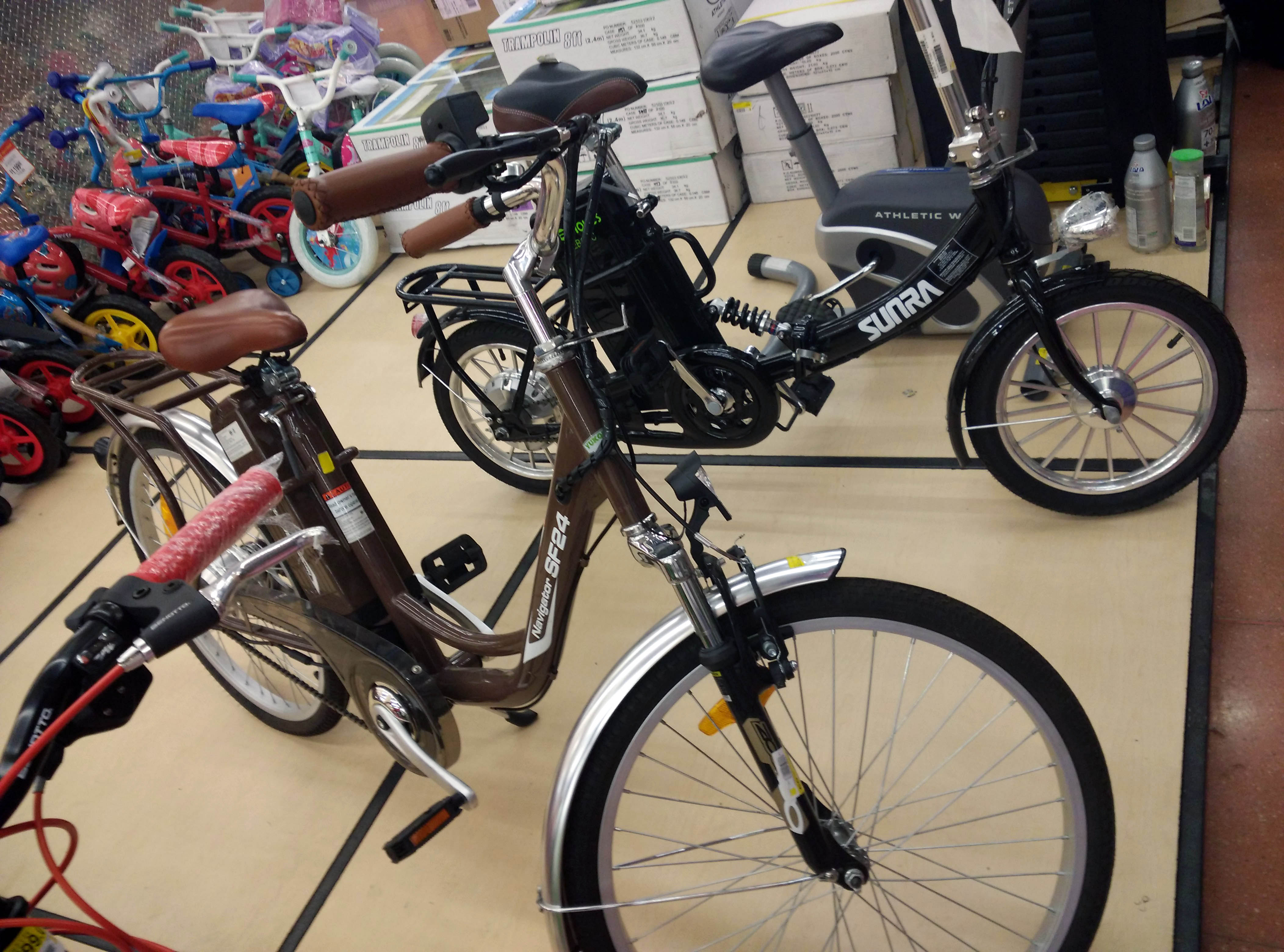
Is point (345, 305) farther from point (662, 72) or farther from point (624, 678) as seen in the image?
point (624, 678)

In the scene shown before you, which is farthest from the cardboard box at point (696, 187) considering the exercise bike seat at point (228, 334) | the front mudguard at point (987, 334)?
the exercise bike seat at point (228, 334)

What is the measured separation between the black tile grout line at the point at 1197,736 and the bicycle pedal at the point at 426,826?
1.06 meters

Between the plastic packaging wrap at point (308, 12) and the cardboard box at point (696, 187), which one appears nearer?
the cardboard box at point (696, 187)

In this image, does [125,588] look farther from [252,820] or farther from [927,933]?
[252,820]

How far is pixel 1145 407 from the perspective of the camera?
213 centimetres

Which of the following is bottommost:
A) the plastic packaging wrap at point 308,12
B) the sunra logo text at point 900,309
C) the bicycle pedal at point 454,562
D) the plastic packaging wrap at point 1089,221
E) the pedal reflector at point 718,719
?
the bicycle pedal at point 454,562

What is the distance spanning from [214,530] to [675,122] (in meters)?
2.94

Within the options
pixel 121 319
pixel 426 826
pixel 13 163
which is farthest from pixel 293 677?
pixel 13 163

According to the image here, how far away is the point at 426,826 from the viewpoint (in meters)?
1.40

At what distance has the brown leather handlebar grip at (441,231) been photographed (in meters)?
1.27

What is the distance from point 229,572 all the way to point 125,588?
9.7 inches

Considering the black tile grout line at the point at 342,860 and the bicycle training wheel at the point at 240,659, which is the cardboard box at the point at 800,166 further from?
the bicycle training wheel at the point at 240,659

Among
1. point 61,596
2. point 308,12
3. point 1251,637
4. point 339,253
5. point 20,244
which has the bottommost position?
point 1251,637

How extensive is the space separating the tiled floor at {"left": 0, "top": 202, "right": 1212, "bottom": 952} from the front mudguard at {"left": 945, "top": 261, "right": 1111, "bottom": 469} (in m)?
0.27
